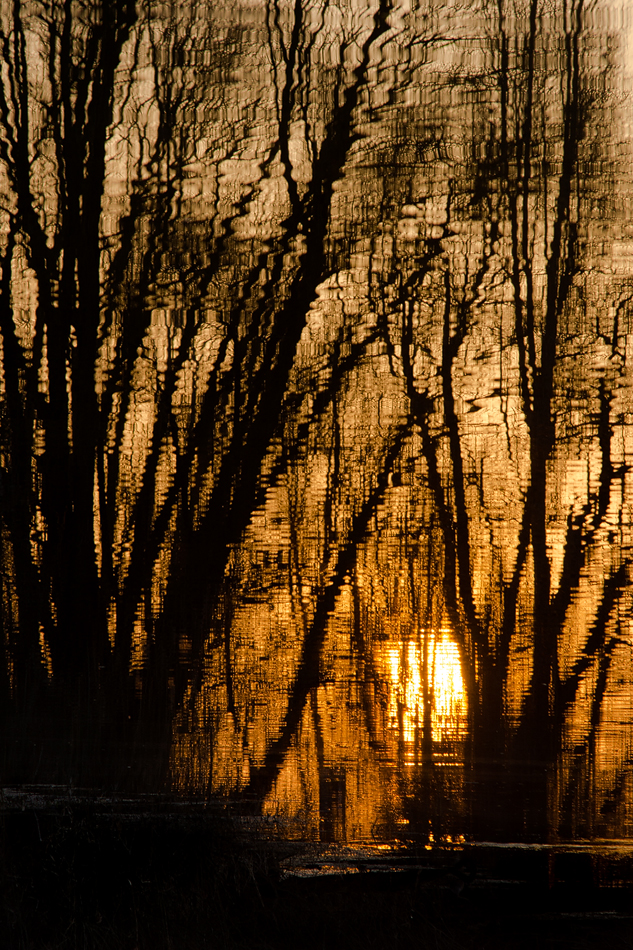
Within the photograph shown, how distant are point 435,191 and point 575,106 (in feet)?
1.63

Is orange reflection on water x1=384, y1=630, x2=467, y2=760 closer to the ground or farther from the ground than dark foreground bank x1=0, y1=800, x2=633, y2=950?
farther from the ground

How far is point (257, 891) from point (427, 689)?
28.1 inches

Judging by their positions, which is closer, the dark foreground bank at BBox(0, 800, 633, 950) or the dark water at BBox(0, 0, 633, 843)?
the dark foreground bank at BBox(0, 800, 633, 950)

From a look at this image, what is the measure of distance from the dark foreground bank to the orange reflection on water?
13.1 inches

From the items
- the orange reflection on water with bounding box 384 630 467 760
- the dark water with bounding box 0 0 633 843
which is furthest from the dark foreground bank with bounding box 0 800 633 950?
the orange reflection on water with bounding box 384 630 467 760

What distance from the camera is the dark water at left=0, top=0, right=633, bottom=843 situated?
2.12m

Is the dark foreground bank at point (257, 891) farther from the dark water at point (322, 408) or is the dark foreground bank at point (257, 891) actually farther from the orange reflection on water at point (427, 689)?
the orange reflection on water at point (427, 689)

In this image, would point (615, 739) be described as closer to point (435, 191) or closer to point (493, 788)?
point (493, 788)

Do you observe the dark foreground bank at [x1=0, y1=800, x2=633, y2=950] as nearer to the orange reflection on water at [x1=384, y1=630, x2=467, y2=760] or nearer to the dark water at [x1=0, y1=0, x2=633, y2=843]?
the dark water at [x1=0, y1=0, x2=633, y2=843]

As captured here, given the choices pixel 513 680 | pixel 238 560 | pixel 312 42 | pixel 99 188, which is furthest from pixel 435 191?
pixel 513 680

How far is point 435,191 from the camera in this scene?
87.6 inches

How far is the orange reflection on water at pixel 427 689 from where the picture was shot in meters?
2.11

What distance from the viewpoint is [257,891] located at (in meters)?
1.95

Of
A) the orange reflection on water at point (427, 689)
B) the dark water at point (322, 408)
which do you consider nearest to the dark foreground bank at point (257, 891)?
the dark water at point (322, 408)
